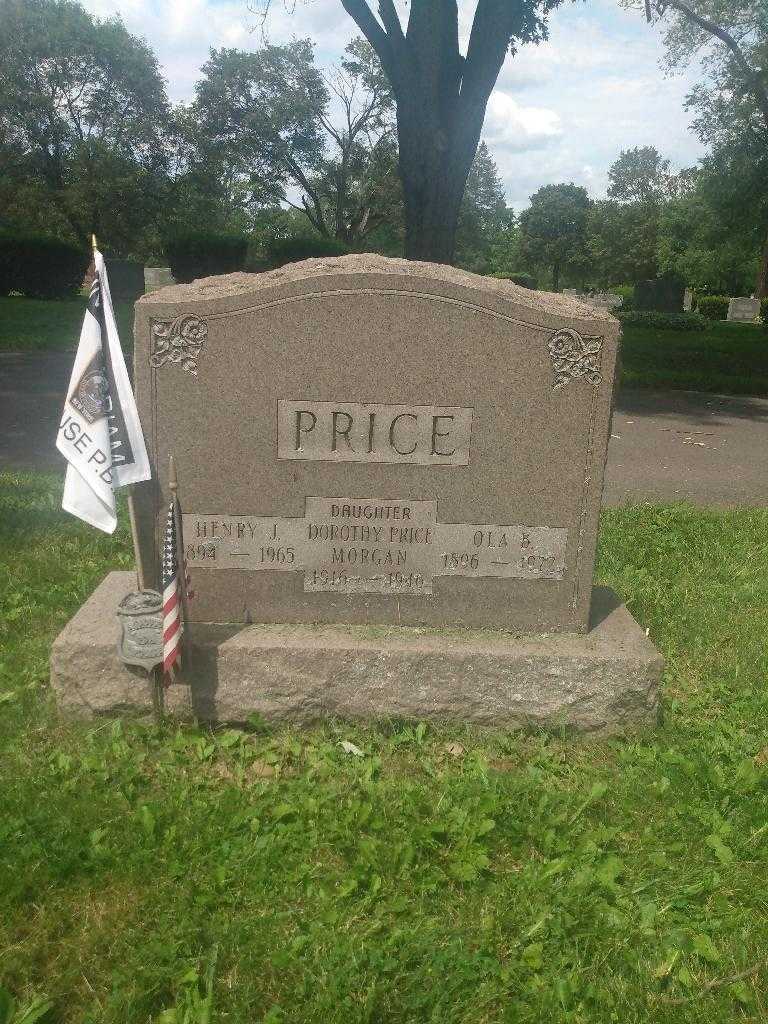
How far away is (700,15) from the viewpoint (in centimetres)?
1808

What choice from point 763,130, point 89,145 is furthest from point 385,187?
point 763,130

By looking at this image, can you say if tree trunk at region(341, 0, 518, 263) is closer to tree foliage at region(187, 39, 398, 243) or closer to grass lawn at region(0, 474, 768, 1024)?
grass lawn at region(0, 474, 768, 1024)

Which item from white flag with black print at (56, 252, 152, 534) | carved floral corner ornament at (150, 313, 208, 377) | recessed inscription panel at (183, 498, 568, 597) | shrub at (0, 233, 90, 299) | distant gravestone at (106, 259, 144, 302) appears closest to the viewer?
white flag with black print at (56, 252, 152, 534)

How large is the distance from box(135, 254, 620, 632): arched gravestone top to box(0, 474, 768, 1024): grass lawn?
2.02 ft

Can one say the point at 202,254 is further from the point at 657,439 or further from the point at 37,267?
the point at 657,439

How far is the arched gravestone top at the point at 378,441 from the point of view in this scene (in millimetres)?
3416

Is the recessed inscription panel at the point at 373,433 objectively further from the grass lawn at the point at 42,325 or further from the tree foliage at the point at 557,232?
the tree foliage at the point at 557,232

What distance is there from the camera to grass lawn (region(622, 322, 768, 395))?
13.0m

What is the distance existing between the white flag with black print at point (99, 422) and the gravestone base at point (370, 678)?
0.59 metres

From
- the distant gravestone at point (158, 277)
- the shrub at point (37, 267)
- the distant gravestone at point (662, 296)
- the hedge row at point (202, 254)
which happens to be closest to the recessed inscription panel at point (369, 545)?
the shrub at point (37, 267)

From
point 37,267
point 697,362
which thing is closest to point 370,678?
point 697,362

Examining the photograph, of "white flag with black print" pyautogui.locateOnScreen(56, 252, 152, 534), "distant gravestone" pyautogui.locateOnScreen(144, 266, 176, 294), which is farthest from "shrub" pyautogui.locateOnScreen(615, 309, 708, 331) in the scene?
"white flag with black print" pyautogui.locateOnScreen(56, 252, 152, 534)

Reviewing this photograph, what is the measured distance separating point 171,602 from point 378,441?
3.41 ft

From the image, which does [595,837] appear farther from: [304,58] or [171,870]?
[304,58]
